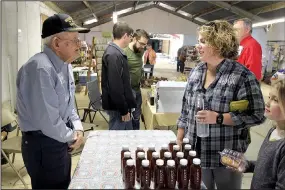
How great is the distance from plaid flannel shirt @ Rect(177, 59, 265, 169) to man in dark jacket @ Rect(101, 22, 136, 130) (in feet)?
2.80

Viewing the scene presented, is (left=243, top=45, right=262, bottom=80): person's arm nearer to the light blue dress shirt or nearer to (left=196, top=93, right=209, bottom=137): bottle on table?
(left=196, top=93, right=209, bottom=137): bottle on table

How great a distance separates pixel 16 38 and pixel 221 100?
12.5ft

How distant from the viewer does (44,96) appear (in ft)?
3.74

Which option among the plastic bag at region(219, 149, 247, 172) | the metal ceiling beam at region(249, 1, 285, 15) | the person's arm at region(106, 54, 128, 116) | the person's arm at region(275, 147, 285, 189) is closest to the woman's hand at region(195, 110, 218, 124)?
the plastic bag at region(219, 149, 247, 172)

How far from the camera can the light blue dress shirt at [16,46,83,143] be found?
3.74ft

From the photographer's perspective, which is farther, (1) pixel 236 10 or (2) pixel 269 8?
(1) pixel 236 10

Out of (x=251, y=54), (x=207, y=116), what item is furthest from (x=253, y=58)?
(x=207, y=116)

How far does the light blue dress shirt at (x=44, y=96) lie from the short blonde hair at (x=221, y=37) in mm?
733

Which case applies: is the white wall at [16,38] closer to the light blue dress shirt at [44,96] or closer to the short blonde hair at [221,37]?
the light blue dress shirt at [44,96]

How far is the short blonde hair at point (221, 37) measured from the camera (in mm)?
1257

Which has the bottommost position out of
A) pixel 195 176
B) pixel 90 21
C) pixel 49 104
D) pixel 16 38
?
pixel 195 176

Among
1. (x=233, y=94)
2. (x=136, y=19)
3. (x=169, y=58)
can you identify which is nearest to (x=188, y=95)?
(x=233, y=94)

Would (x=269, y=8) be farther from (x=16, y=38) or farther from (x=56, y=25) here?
(x=56, y=25)

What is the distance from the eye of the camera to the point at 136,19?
1145 centimetres
